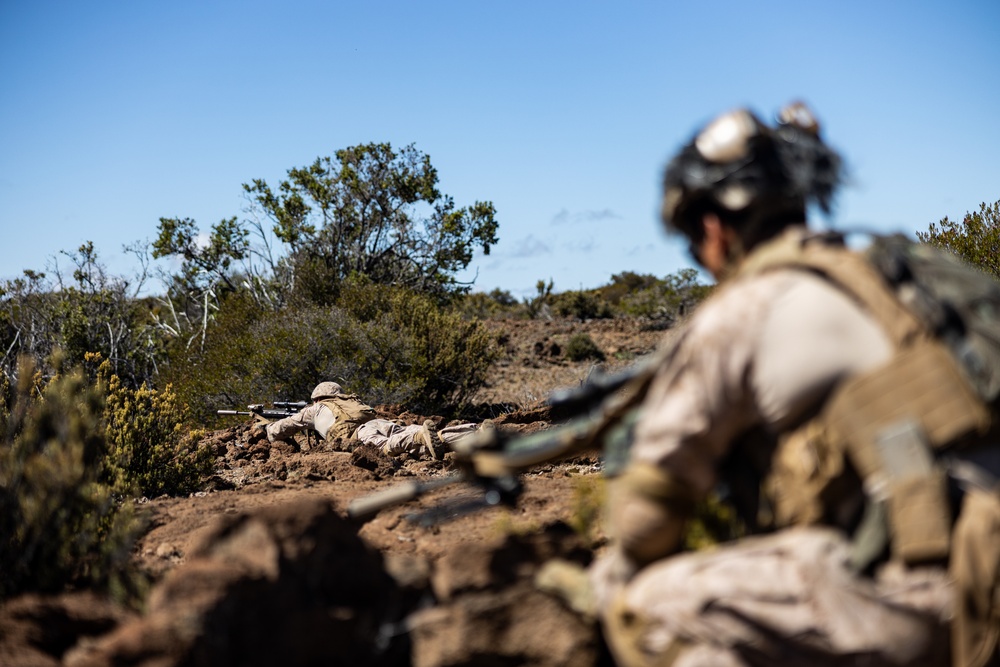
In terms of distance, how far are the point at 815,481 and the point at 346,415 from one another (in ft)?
28.9

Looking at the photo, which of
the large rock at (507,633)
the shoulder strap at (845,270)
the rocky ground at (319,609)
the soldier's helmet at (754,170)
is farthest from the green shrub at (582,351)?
the shoulder strap at (845,270)

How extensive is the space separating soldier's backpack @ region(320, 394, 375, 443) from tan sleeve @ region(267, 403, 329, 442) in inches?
6.0

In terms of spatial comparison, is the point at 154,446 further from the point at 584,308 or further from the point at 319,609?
the point at 584,308

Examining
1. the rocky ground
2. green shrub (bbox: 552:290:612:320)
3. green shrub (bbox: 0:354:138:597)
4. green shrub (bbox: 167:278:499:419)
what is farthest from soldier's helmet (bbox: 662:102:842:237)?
green shrub (bbox: 552:290:612:320)

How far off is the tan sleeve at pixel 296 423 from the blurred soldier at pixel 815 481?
352 inches

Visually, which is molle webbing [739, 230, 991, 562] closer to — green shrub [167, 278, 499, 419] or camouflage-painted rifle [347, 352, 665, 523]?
camouflage-painted rifle [347, 352, 665, 523]

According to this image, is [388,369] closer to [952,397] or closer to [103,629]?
[103,629]

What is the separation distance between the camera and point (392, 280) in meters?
21.0

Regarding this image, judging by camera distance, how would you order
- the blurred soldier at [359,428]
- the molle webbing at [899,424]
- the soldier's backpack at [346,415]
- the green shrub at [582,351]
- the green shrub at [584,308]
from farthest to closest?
the green shrub at [584,308] < the green shrub at [582,351] < the soldier's backpack at [346,415] < the blurred soldier at [359,428] < the molle webbing at [899,424]

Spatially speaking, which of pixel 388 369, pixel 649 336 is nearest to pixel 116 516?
pixel 388 369

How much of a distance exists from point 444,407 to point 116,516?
11321mm

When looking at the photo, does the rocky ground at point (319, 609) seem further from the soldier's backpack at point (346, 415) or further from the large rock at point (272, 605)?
the soldier's backpack at point (346, 415)

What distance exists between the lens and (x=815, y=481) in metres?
2.13

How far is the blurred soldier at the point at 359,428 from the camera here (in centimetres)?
961
